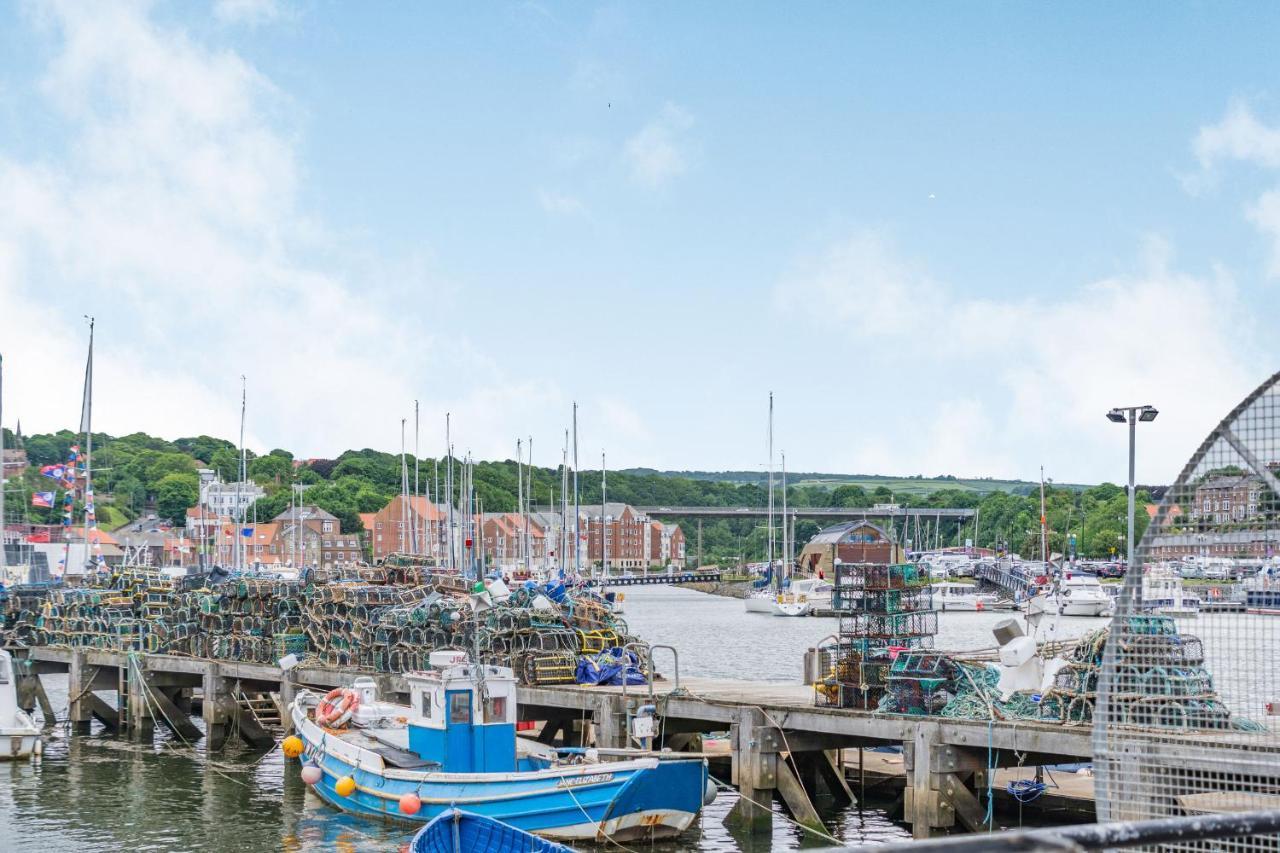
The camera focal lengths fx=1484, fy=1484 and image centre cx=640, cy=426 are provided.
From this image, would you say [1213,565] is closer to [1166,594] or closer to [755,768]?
[1166,594]

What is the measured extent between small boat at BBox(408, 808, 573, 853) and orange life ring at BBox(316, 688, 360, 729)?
12795mm

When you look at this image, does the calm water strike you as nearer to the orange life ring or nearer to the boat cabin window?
the orange life ring

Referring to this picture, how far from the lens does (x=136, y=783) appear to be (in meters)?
35.6

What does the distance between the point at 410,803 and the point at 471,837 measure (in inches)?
293

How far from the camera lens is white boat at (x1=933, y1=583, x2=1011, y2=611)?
458 ft

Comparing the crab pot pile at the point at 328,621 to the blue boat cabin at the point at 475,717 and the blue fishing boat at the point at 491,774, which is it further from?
the blue fishing boat at the point at 491,774

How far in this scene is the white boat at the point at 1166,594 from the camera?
802 centimetres

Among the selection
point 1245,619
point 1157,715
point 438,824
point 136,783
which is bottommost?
point 136,783

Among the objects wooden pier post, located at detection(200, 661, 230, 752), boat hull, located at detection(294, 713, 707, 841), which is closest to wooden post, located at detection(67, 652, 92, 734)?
wooden pier post, located at detection(200, 661, 230, 752)

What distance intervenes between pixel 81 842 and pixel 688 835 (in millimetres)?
11680

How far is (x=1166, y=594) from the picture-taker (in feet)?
27.3

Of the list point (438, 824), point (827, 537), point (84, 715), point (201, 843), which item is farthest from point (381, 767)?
point (827, 537)

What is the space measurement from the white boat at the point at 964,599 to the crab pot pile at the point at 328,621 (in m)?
93.8

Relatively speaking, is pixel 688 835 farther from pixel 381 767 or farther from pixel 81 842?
pixel 81 842
